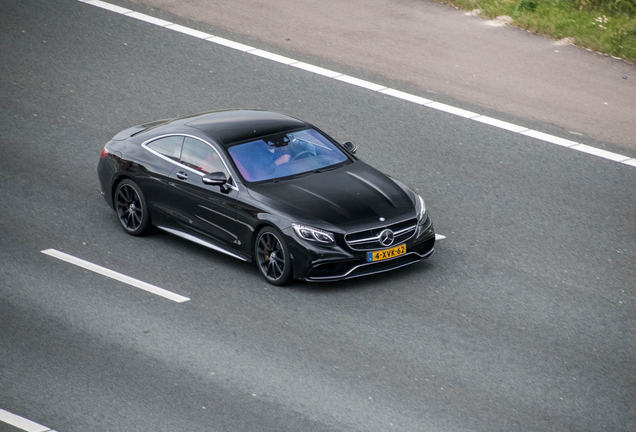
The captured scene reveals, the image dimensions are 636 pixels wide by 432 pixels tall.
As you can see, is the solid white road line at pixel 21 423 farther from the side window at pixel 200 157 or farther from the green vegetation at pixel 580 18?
the green vegetation at pixel 580 18

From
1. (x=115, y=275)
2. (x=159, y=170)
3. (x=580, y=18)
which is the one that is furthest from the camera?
(x=580, y=18)

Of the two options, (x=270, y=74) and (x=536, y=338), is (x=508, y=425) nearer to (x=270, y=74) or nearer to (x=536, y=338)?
Answer: (x=536, y=338)

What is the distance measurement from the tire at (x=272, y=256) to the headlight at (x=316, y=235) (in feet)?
0.76

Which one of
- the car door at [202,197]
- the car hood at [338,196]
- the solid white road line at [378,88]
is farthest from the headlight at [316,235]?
the solid white road line at [378,88]

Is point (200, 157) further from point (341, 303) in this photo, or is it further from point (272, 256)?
point (341, 303)

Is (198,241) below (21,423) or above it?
above

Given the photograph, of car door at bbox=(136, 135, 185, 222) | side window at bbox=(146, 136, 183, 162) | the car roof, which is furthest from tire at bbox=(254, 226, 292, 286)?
side window at bbox=(146, 136, 183, 162)

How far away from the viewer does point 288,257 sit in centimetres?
1076

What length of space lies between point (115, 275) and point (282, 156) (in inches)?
95.1

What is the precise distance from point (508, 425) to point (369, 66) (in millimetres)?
10249

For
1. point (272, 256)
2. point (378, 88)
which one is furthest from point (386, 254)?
point (378, 88)

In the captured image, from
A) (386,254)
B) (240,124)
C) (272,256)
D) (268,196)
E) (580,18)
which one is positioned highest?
(580,18)

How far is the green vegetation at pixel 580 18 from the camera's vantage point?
1806 cm

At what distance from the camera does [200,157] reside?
11844mm
